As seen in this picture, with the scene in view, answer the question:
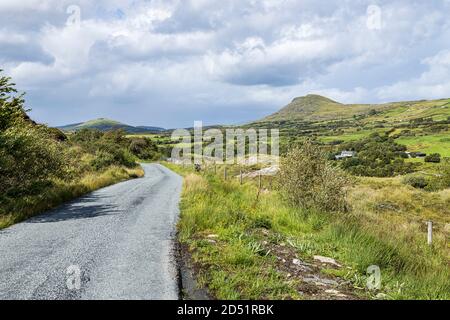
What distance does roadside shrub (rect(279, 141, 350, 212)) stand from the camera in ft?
46.5

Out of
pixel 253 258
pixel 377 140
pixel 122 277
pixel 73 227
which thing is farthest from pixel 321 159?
pixel 377 140

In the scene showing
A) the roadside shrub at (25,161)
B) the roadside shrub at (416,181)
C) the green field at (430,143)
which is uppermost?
the roadside shrub at (25,161)

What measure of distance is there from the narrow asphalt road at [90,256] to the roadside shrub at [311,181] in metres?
4.55

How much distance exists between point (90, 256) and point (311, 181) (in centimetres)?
930

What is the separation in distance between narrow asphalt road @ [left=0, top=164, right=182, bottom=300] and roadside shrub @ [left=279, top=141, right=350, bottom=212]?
455 centimetres

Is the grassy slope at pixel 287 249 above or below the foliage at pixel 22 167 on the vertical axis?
below

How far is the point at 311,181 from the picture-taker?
15211 mm

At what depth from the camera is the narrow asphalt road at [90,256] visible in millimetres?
6238
